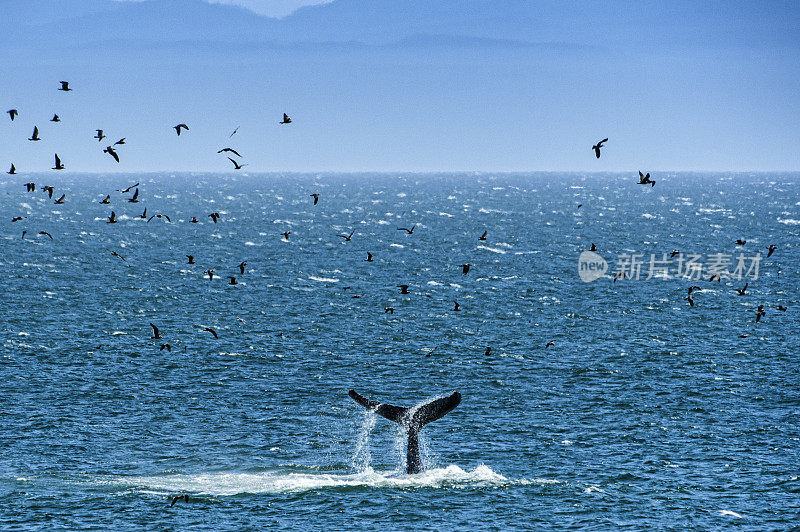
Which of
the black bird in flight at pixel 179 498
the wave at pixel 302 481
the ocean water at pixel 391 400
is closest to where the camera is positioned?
the black bird in flight at pixel 179 498

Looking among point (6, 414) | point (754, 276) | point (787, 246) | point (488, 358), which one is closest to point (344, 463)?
point (6, 414)

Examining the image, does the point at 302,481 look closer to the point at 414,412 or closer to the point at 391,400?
the point at 414,412

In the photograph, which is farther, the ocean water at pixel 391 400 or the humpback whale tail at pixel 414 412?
the ocean water at pixel 391 400

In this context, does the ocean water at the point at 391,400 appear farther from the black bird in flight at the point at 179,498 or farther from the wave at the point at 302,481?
the black bird in flight at the point at 179,498

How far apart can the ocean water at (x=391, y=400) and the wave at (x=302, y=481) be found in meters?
0.14

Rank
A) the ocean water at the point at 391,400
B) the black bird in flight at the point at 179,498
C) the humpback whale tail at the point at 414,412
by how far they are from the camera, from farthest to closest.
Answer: the ocean water at the point at 391,400
the humpback whale tail at the point at 414,412
the black bird in flight at the point at 179,498

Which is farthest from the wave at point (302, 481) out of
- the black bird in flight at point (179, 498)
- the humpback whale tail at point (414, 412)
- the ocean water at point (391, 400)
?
the humpback whale tail at point (414, 412)

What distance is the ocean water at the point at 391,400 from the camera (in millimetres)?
40344

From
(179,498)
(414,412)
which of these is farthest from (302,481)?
(414,412)

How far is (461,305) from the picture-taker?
9100cm

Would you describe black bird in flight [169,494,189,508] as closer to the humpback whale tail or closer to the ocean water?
the ocean water

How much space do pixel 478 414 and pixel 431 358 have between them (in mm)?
14311

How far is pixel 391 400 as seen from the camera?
182ft

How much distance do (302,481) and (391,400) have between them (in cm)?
1312
